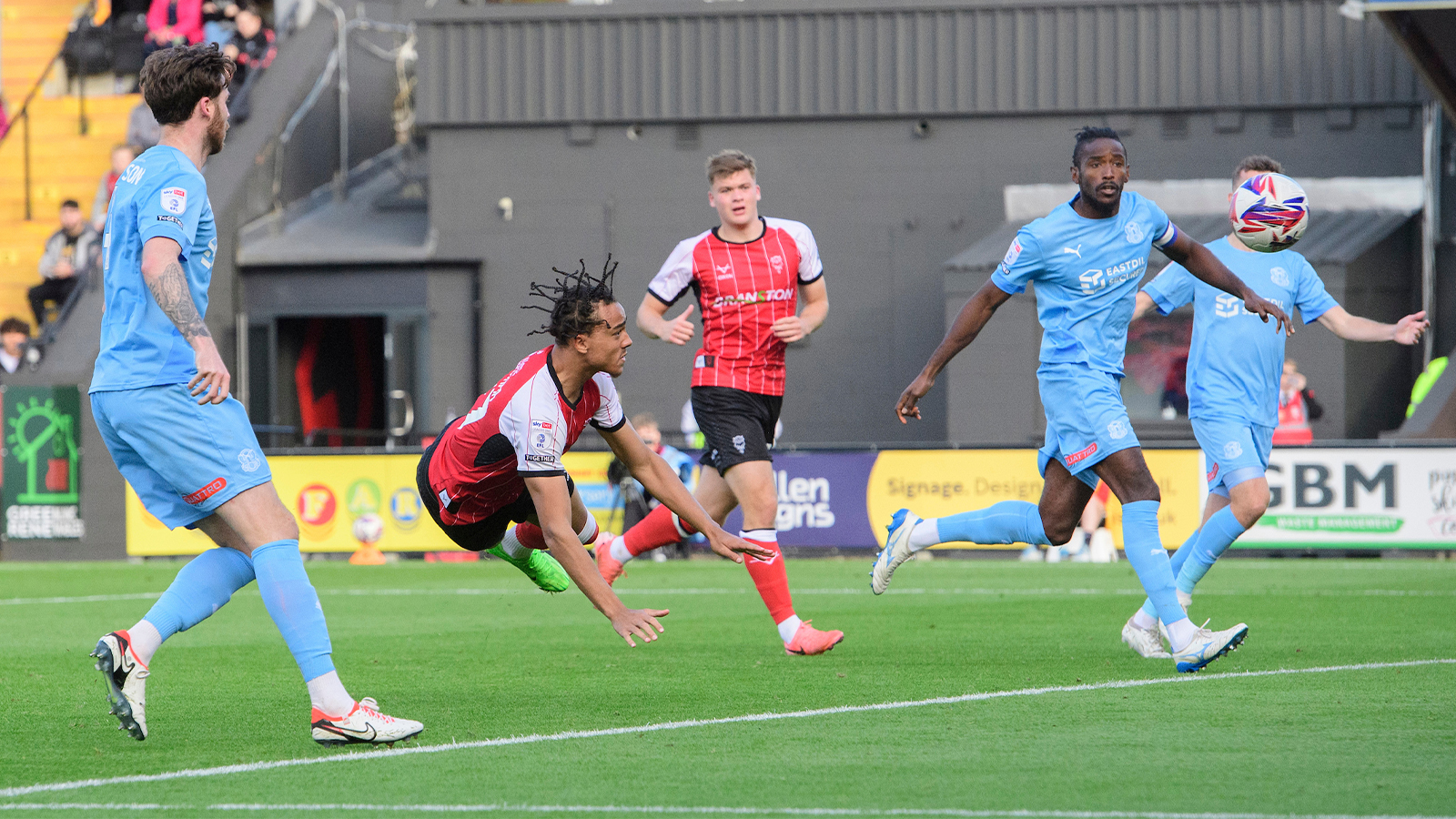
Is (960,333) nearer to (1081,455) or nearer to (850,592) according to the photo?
(1081,455)

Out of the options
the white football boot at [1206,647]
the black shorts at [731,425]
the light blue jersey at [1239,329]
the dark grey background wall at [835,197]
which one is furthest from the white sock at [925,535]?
the dark grey background wall at [835,197]

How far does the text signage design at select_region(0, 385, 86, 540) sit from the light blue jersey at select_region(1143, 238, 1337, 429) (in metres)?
17.0

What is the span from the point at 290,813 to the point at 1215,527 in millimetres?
5429

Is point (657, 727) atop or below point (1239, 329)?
below

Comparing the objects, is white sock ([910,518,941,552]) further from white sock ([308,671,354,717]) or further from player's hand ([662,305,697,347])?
white sock ([308,671,354,717])

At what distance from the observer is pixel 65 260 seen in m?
24.9

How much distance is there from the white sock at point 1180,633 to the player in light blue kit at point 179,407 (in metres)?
3.33

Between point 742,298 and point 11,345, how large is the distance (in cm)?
1693

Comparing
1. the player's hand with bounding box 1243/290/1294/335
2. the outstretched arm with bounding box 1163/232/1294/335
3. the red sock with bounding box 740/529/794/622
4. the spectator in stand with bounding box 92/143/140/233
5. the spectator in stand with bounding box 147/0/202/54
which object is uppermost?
the spectator in stand with bounding box 147/0/202/54

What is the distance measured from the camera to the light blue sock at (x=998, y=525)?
819cm

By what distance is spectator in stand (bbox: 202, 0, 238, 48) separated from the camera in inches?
1082

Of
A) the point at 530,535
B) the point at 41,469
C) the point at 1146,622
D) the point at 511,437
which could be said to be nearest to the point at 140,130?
the point at 41,469

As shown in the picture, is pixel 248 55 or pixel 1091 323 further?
pixel 248 55

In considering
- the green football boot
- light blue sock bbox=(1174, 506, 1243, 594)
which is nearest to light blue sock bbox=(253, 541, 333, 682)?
the green football boot
